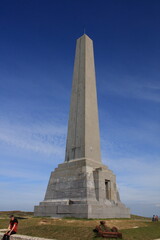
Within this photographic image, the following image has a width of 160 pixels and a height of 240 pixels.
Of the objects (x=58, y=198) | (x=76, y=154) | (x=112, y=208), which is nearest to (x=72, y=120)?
(x=76, y=154)

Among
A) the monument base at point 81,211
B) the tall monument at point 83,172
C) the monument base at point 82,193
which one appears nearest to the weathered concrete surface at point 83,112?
the tall monument at point 83,172

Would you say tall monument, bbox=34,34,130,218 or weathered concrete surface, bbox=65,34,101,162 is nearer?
tall monument, bbox=34,34,130,218

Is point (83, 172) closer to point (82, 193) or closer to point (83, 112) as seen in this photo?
point (82, 193)

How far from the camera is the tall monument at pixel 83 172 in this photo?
17422 millimetres

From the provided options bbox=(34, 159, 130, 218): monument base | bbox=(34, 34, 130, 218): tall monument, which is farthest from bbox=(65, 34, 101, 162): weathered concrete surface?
bbox=(34, 159, 130, 218): monument base

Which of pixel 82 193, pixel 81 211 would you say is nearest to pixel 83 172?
pixel 82 193

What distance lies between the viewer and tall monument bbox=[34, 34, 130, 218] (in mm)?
17422

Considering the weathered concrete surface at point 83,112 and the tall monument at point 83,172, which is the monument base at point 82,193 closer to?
the tall monument at point 83,172

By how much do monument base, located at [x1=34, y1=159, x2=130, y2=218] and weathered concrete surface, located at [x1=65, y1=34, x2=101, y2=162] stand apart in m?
1.25

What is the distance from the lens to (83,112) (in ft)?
70.2

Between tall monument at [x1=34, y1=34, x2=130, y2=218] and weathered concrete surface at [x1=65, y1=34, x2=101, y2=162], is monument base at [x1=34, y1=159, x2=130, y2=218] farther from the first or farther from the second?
weathered concrete surface at [x1=65, y1=34, x2=101, y2=162]

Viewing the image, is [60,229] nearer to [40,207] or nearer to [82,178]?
[82,178]

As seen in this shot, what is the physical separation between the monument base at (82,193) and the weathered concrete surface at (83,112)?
4.10 feet

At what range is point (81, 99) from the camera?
22.3 metres
